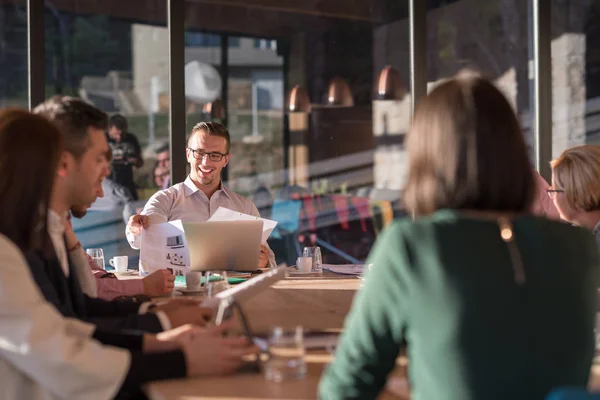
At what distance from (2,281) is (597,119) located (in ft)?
27.0

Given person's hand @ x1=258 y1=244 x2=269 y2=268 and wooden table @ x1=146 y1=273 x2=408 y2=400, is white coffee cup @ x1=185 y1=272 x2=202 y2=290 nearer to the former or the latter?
wooden table @ x1=146 y1=273 x2=408 y2=400

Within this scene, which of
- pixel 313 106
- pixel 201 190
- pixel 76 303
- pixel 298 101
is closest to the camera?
pixel 76 303

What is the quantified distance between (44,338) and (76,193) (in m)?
0.60

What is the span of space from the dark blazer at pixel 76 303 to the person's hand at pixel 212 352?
1.06 ft

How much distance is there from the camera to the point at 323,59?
1112 centimetres

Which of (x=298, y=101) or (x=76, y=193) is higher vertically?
(x=298, y=101)

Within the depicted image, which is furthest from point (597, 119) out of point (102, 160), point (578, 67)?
point (102, 160)

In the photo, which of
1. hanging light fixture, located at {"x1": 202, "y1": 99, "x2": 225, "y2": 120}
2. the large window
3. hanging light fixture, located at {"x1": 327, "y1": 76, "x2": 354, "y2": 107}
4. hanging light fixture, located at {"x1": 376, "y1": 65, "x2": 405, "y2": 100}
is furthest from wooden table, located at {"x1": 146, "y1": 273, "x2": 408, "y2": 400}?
hanging light fixture, located at {"x1": 202, "y1": 99, "x2": 225, "y2": 120}

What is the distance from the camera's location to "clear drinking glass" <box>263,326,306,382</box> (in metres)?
1.61

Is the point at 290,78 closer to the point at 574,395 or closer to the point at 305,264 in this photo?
the point at 305,264

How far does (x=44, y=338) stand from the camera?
59.6 inches

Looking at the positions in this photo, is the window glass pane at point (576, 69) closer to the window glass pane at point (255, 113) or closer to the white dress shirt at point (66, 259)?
the window glass pane at point (255, 113)

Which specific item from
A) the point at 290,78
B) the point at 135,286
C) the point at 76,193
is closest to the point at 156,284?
the point at 135,286

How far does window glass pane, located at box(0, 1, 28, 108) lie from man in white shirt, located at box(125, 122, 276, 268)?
6.58 metres
